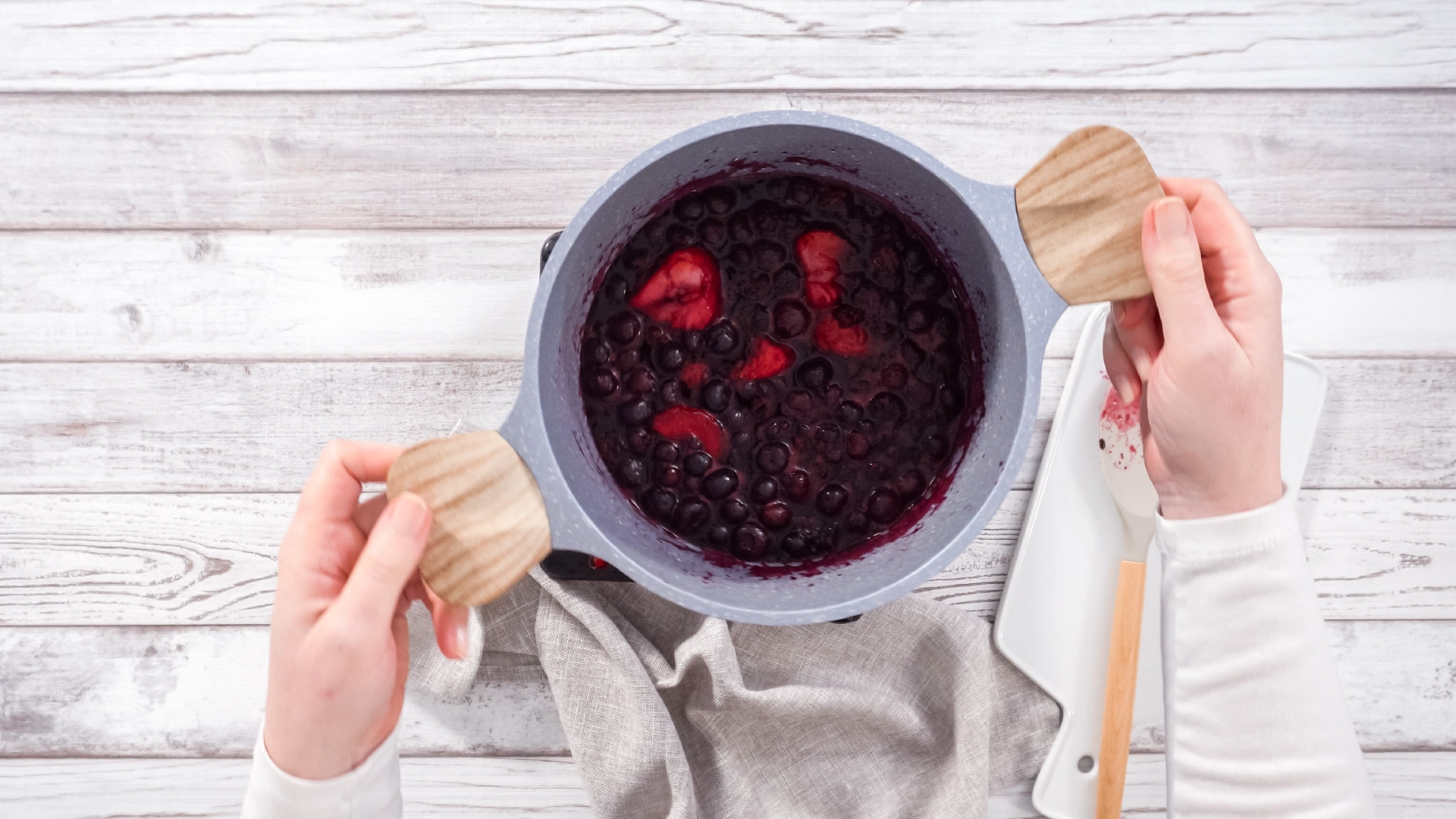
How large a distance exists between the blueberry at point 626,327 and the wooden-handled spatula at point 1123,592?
0.45 meters

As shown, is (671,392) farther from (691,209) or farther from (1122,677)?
(1122,677)

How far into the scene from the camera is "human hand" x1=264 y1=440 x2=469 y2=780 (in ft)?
1.74

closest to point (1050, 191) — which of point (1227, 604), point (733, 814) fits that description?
point (1227, 604)

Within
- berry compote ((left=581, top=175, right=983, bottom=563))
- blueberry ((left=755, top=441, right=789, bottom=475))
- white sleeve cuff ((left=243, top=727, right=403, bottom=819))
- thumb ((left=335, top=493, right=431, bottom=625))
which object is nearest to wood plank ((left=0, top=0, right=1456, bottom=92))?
berry compote ((left=581, top=175, right=983, bottom=563))

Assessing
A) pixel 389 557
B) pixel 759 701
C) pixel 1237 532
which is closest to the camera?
pixel 389 557

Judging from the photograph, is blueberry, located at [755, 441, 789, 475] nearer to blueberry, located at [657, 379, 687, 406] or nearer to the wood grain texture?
blueberry, located at [657, 379, 687, 406]

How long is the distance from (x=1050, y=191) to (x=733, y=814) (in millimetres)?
600

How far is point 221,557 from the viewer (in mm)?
873

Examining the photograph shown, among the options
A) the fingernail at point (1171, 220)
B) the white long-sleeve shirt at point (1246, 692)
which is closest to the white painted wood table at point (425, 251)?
the white long-sleeve shirt at point (1246, 692)

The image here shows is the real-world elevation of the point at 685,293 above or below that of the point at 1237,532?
above

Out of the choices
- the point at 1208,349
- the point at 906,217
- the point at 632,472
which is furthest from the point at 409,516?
the point at 1208,349

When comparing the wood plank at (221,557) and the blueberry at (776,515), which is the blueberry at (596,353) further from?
the wood plank at (221,557)

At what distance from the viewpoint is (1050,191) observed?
21.2 inches

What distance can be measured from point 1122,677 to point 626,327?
1.78 ft
